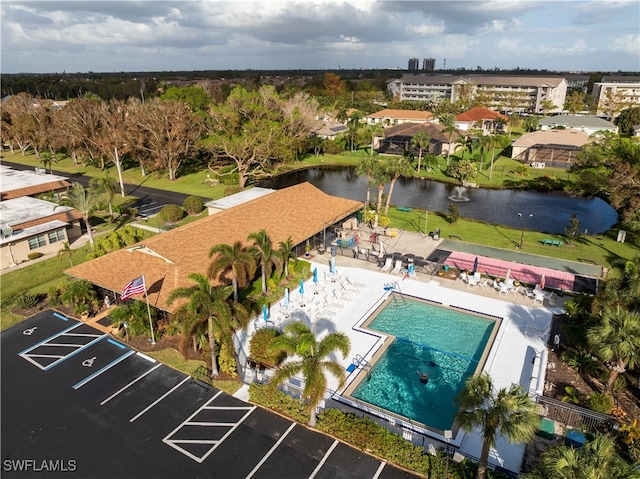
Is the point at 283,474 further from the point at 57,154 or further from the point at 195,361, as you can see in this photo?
the point at 57,154

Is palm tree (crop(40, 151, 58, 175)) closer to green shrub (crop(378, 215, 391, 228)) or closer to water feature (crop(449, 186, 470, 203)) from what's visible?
green shrub (crop(378, 215, 391, 228))

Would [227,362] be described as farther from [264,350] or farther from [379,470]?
[379,470]

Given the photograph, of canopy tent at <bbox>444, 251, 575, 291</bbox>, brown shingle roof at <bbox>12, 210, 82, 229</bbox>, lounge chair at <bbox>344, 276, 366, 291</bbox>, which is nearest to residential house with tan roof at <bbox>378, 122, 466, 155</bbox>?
canopy tent at <bbox>444, 251, 575, 291</bbox>

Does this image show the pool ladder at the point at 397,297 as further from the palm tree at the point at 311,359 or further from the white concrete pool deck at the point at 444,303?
the palm tree at the point at 311,359

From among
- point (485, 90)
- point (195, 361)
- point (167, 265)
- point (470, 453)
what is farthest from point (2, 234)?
point (485, 90)

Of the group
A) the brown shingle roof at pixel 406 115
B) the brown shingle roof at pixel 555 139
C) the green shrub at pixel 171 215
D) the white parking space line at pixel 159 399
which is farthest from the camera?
the brown shingle roof at pixel 406 115

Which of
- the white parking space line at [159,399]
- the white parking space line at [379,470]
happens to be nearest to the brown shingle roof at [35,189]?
the white parking space line at [159,399]
